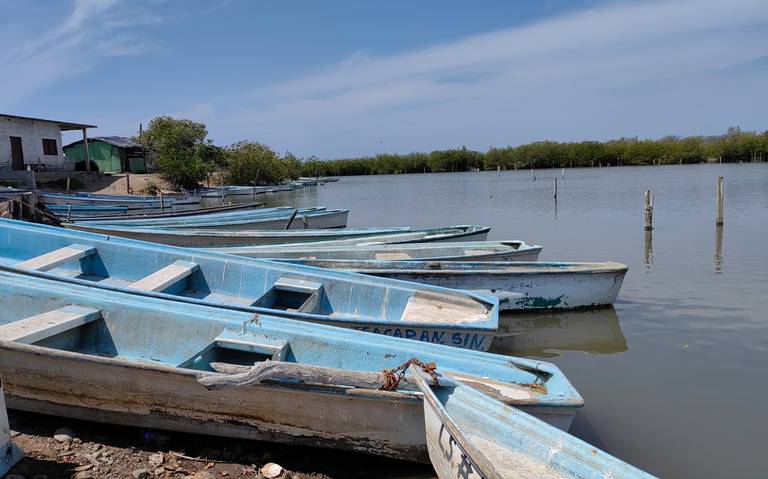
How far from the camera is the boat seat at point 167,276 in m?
6.06

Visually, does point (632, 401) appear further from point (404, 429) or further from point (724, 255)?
point (724, 255)

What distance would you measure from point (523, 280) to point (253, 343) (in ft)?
15.9

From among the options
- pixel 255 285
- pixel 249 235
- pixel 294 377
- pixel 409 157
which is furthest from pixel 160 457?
pixel 409 157

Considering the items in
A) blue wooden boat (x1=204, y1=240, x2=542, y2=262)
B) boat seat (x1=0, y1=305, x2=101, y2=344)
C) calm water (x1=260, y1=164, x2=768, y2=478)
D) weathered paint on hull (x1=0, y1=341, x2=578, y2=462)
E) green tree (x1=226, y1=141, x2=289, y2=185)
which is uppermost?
green tree (x1=226, y1=141, x2=289, y2=185)

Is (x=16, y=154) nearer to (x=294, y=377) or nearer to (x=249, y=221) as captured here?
(x=249, y=221)

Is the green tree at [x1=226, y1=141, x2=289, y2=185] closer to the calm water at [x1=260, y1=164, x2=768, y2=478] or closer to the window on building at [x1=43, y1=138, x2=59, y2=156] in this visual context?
the window on building at [x1=43, y1=138, x2=59, y2=156]

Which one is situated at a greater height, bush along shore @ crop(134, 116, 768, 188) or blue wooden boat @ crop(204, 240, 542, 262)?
bush along shore @ crop(134, 116, 768, 188)

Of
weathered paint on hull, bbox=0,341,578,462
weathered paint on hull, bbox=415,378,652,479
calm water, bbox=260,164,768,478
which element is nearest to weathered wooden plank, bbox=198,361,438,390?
weathered paint on hull, bbox=0,341,578,462

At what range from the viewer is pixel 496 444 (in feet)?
11.0

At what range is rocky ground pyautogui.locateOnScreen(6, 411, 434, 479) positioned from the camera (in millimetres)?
3738

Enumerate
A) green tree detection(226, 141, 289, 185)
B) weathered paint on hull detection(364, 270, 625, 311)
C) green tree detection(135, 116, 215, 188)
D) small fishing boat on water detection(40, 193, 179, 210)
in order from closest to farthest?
weathered paint on hull detection(364, 270, 625, 311) < small fishing boat on water detection(40, 193, 179, 210) < green tree detection(135, 116, 215, 188) < green tree detection(226, 141, 289, 185)

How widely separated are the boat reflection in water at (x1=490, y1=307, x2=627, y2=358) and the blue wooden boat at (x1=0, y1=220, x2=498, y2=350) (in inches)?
68.5

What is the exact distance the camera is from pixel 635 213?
2291 centimetres

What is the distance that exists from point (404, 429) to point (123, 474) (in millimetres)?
1903
